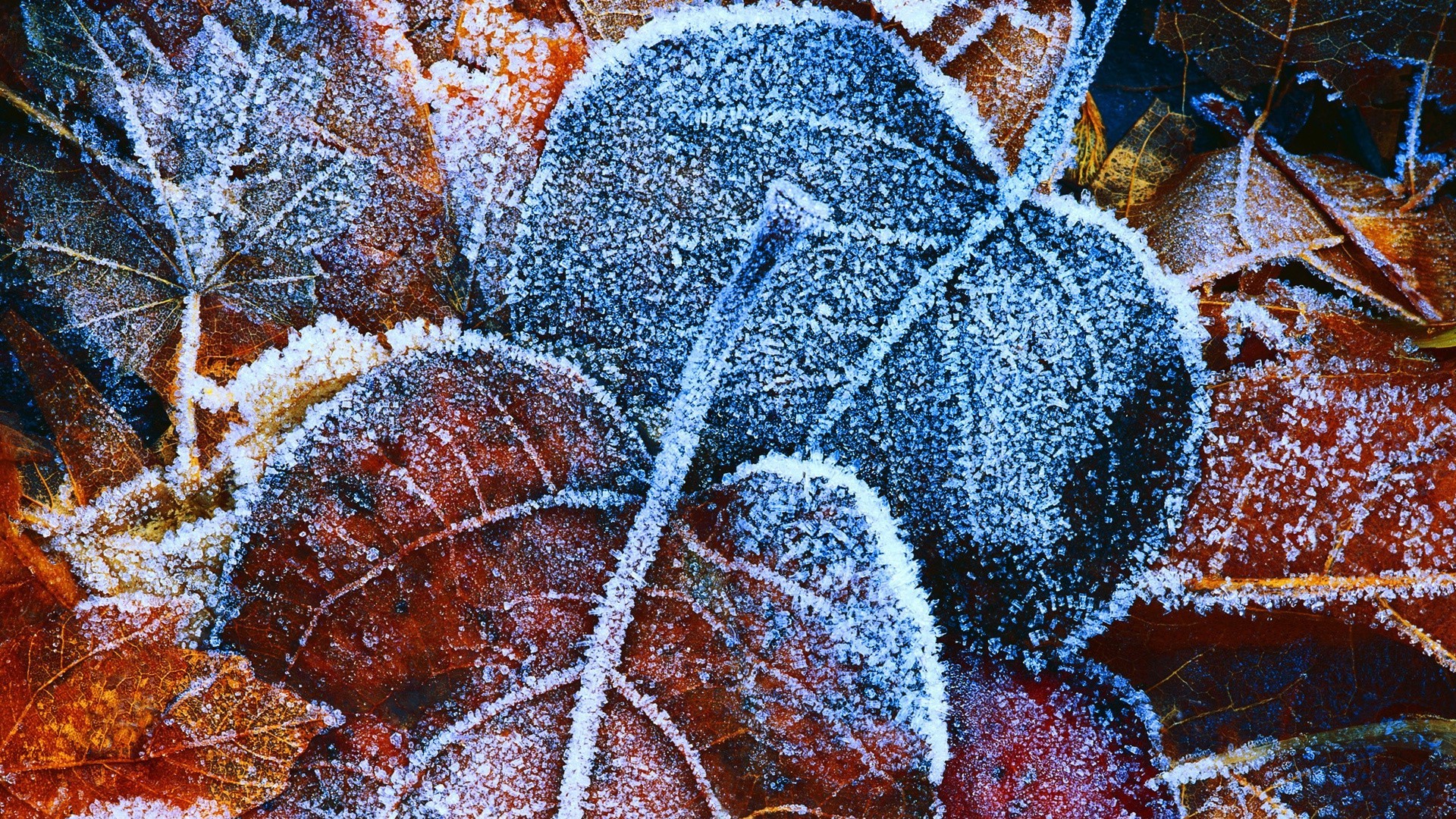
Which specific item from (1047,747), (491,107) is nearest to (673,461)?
(491,107)

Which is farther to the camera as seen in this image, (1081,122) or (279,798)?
(1081,122)

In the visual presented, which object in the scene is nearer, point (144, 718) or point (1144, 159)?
point (144, 718)

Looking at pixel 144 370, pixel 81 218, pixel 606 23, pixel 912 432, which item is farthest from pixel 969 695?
pixel 81 218

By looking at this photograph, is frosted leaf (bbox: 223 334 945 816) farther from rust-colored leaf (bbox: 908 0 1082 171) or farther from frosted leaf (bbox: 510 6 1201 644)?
rust-colored leaf (bbox: 908 0 1082 171)

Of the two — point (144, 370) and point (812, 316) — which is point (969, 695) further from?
point (144, 370)

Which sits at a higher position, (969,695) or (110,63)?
(110,63)

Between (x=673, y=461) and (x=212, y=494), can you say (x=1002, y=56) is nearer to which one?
(x=673, y=461)

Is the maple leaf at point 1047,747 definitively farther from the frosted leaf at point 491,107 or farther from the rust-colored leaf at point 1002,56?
the frosted leaf at point 491,107
